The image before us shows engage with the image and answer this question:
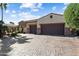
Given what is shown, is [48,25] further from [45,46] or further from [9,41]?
[9,41]

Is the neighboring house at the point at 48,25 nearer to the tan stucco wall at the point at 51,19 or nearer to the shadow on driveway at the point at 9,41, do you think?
the tan stucco wall at the point at 51,19

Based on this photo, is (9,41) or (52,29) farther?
(52,29)

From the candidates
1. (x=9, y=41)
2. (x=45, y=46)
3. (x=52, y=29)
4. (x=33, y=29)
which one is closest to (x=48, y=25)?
(x=52, y=29)

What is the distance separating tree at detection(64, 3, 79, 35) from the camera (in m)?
6.45

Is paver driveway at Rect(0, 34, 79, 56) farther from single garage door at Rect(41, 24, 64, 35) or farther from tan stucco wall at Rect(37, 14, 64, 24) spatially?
tan stucco wall at Rect(37, 14, 64, 24)

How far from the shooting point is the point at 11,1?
562 cm

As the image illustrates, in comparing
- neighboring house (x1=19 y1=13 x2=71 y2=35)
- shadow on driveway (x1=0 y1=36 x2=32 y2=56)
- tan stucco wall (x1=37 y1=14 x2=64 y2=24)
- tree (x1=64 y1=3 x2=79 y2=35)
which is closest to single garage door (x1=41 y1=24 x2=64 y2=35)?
neighboring house (x1=19 y1=13 x2=71 y2=35)

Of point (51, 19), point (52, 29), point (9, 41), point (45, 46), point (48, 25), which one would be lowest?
point (45, 46)

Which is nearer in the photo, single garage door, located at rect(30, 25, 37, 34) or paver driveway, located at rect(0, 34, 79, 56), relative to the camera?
paver driveway, located at rect(0, 34, 79, 56)

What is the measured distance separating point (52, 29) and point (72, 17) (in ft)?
3.45

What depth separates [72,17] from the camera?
22.5 ft

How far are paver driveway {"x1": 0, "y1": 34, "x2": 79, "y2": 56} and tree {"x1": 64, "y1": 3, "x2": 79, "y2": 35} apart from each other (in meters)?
0.60

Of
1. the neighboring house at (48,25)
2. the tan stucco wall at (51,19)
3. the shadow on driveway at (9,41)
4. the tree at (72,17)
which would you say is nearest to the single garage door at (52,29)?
the neighboring house at (48,25)

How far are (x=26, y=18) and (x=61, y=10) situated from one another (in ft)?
3.80
